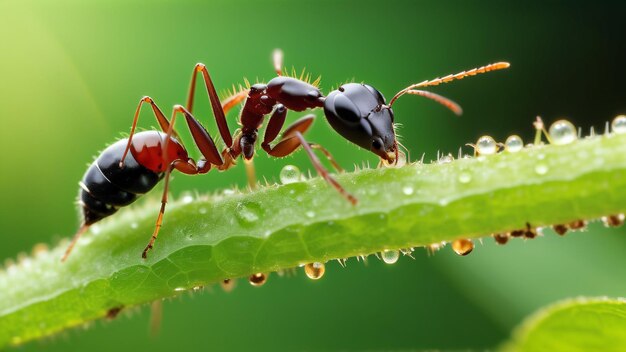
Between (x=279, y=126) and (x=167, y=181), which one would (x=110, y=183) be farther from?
(x=279, y=126)

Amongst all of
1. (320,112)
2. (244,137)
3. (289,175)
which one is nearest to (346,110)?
(289,175)

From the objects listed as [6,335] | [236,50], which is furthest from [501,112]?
[6,335]

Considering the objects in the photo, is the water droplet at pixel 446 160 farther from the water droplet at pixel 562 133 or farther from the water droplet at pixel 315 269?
the water droplet at pixel 315 269

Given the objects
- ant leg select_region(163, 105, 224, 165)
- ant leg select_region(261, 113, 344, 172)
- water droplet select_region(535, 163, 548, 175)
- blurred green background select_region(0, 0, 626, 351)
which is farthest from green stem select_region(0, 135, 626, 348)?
blurred green background select_region(0, 0, 626, 351)

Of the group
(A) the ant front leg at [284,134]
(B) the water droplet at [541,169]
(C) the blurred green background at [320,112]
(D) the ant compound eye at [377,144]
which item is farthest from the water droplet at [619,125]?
(C) the blurred green background at [320,112]

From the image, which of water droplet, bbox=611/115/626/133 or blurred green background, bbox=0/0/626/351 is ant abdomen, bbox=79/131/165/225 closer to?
blurred green background, bbox=0/0/626/351
